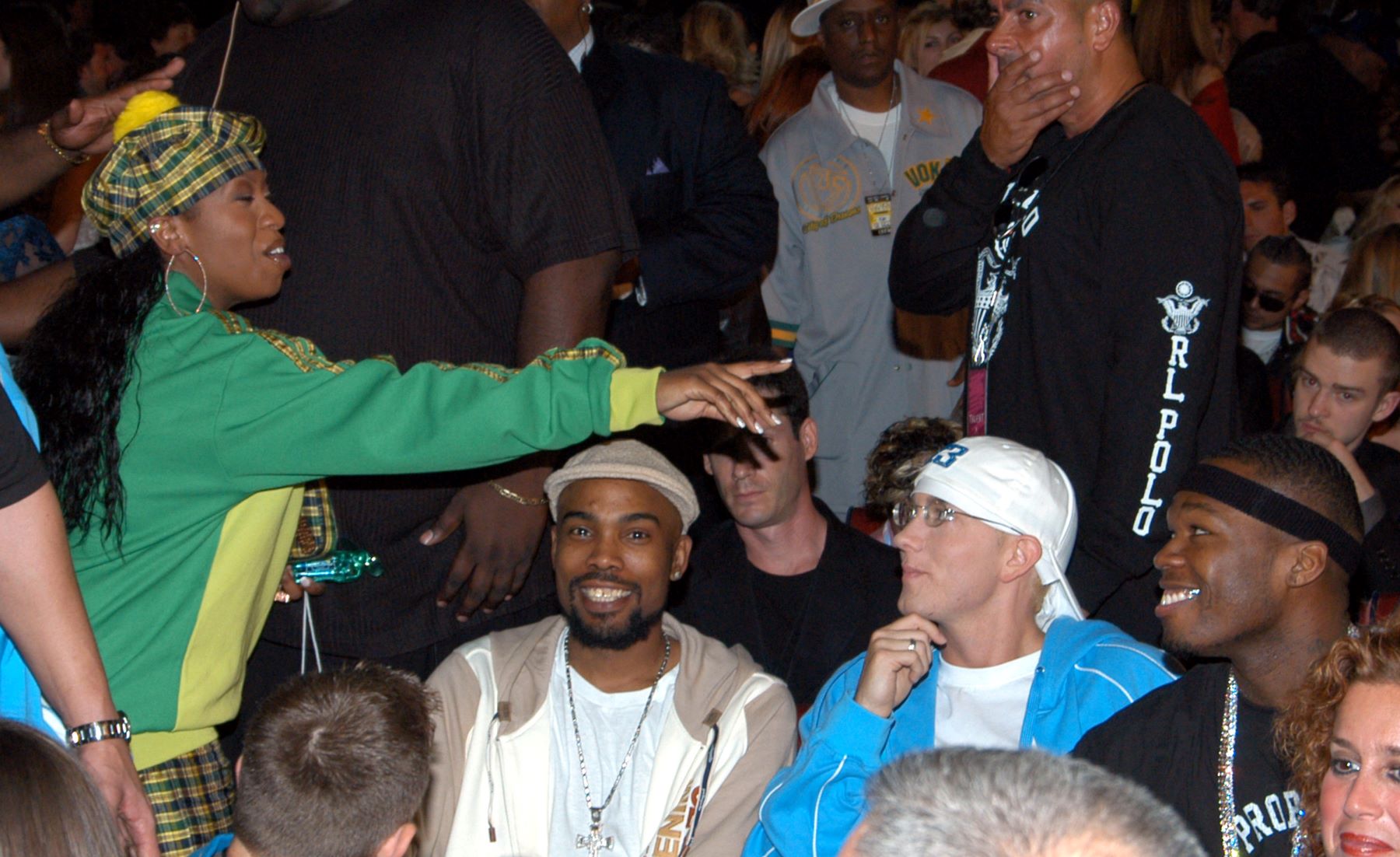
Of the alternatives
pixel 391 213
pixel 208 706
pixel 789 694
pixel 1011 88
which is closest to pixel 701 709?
pixel 789 694

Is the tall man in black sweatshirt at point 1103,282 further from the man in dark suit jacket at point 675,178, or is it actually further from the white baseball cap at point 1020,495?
the man in dark suit jacket at point 675,178

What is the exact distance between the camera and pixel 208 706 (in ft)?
9.57

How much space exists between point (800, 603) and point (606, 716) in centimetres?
77

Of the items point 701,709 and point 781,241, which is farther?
point 781,241

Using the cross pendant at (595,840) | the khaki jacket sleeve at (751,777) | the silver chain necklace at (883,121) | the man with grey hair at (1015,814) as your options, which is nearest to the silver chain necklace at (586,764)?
the cross pendant at (595,840)

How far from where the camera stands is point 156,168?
2.95 metres

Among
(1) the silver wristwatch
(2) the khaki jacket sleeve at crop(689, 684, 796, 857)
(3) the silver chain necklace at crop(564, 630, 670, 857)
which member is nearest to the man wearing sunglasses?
(2) the khaki jacket sleeve at crop(689, 684, 796, 857)

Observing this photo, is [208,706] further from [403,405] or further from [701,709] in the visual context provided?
[701,709]

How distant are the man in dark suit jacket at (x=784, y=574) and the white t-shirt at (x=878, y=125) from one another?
5.14 ft

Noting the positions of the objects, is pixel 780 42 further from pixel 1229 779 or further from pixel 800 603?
pixel 1229 779

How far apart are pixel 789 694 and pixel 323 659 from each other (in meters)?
1.07

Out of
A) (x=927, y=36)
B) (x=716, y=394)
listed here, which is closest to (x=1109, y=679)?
(x=716, y=394)

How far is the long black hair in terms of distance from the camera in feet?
9.16

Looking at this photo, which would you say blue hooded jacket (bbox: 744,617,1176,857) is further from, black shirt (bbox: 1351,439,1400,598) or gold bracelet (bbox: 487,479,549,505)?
black shirt (bbox: 1351,439,1400,598)
